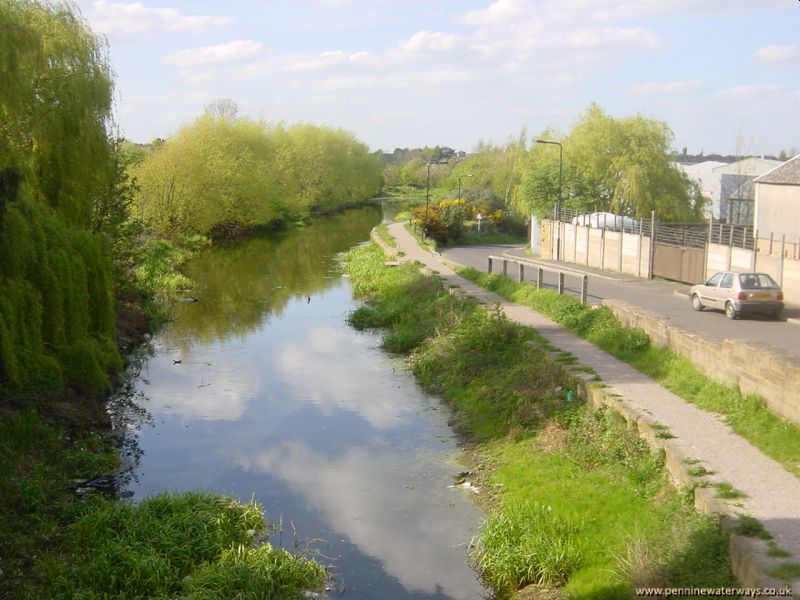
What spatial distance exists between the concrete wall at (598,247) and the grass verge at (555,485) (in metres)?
16.7

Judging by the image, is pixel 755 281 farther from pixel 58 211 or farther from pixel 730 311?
pixel 58 211

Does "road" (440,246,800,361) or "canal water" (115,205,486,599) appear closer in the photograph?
"canal water" (115,205,486,599)

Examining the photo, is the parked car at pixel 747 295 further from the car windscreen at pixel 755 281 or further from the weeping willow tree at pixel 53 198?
the weeping willow tree at pixel 53 198

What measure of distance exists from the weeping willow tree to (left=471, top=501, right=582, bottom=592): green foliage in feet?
24.1

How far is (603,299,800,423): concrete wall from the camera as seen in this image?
37.4 ft

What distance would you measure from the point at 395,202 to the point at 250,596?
115 meters

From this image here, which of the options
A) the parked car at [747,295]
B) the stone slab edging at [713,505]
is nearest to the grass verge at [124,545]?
the stone slab edging at [713,505]

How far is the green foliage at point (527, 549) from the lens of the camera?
974cm

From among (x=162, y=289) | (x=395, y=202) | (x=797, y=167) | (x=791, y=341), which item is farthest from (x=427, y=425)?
(x=395, y=202)

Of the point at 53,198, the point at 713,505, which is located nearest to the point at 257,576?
the point at 713,505

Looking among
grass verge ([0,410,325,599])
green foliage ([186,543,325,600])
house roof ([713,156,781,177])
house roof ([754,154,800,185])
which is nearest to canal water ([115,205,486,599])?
green foliage ([186,543,325,600])

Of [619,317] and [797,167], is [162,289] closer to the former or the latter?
[619,317]

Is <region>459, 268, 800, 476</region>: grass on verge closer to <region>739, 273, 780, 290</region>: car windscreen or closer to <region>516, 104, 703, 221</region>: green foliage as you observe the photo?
<region>739, 273, 780, 290</region>: car windscreen

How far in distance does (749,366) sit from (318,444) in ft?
25.3
